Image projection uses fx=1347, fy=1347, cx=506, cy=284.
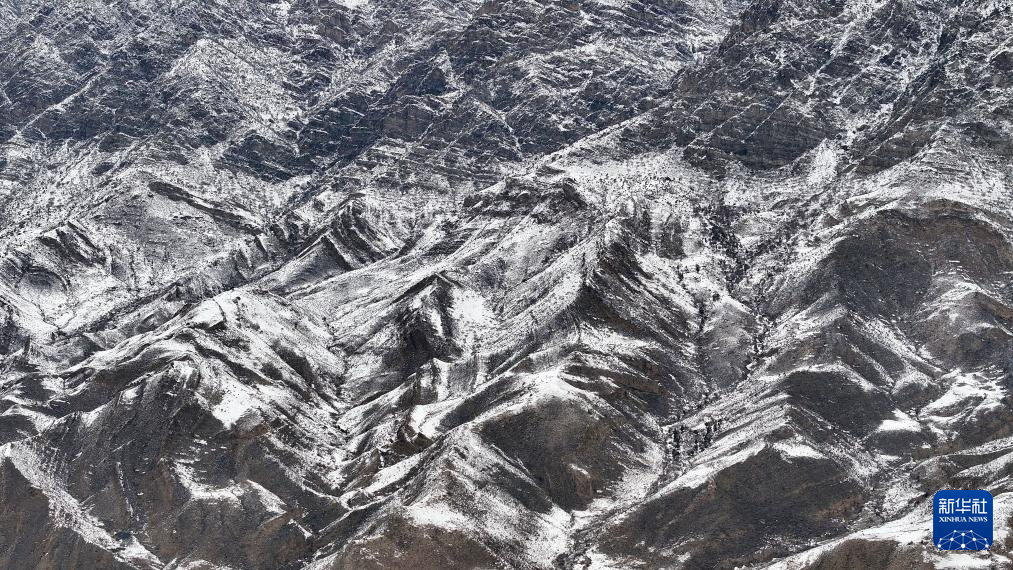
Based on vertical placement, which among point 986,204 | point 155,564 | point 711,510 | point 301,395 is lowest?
point 155,564

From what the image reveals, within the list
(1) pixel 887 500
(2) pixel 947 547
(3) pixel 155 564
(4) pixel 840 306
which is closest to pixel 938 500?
(2) pixel 947 547

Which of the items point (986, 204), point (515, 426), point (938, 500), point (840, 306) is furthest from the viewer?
point (986, 204)

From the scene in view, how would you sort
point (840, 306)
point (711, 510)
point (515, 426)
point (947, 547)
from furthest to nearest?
point (840, 306), point (515, 426), point (711, 510), point (947, 547)

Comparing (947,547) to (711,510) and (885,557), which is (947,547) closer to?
(885,557)

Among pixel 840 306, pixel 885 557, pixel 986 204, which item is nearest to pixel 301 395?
pixel 840 306

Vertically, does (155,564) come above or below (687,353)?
below

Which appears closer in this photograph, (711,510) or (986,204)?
(711,510)

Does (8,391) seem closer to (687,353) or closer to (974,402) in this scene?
(687,353)
